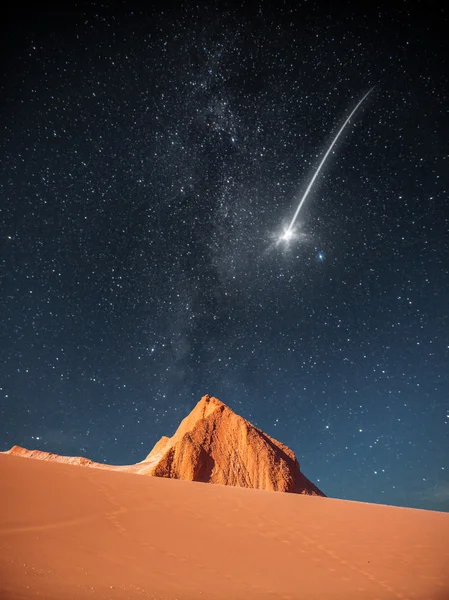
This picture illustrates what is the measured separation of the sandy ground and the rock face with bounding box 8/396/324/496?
75.1ft

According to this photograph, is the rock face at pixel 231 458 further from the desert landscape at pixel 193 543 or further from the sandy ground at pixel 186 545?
the sandy ground at pixel 186 545

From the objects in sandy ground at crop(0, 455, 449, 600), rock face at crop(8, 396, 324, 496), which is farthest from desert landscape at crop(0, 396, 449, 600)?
rock face at crop(8, 396, 324, 496)

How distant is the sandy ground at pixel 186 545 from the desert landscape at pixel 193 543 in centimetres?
3

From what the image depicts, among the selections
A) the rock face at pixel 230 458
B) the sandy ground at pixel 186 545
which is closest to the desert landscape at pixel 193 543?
the sandy ground at pixel 186 545

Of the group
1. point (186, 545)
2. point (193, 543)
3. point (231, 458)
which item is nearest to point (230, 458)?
point (231, 458)

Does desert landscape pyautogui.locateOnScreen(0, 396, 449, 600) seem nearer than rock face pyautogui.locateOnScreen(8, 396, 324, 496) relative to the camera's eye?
Yes

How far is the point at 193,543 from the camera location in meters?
5.98

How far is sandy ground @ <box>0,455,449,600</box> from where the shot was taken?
4.10 metres

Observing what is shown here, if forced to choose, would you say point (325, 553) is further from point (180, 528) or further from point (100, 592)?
point (100, 592)

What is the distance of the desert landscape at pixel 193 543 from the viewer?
4125 mm

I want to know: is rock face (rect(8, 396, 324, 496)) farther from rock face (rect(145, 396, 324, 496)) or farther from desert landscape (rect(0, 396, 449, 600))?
desert landscape (rect(0, 396, 449, 600))

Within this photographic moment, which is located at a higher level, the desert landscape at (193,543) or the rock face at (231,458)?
the rock face at (231,458)

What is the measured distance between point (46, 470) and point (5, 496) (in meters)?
2.12

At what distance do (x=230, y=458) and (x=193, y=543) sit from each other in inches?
1125
